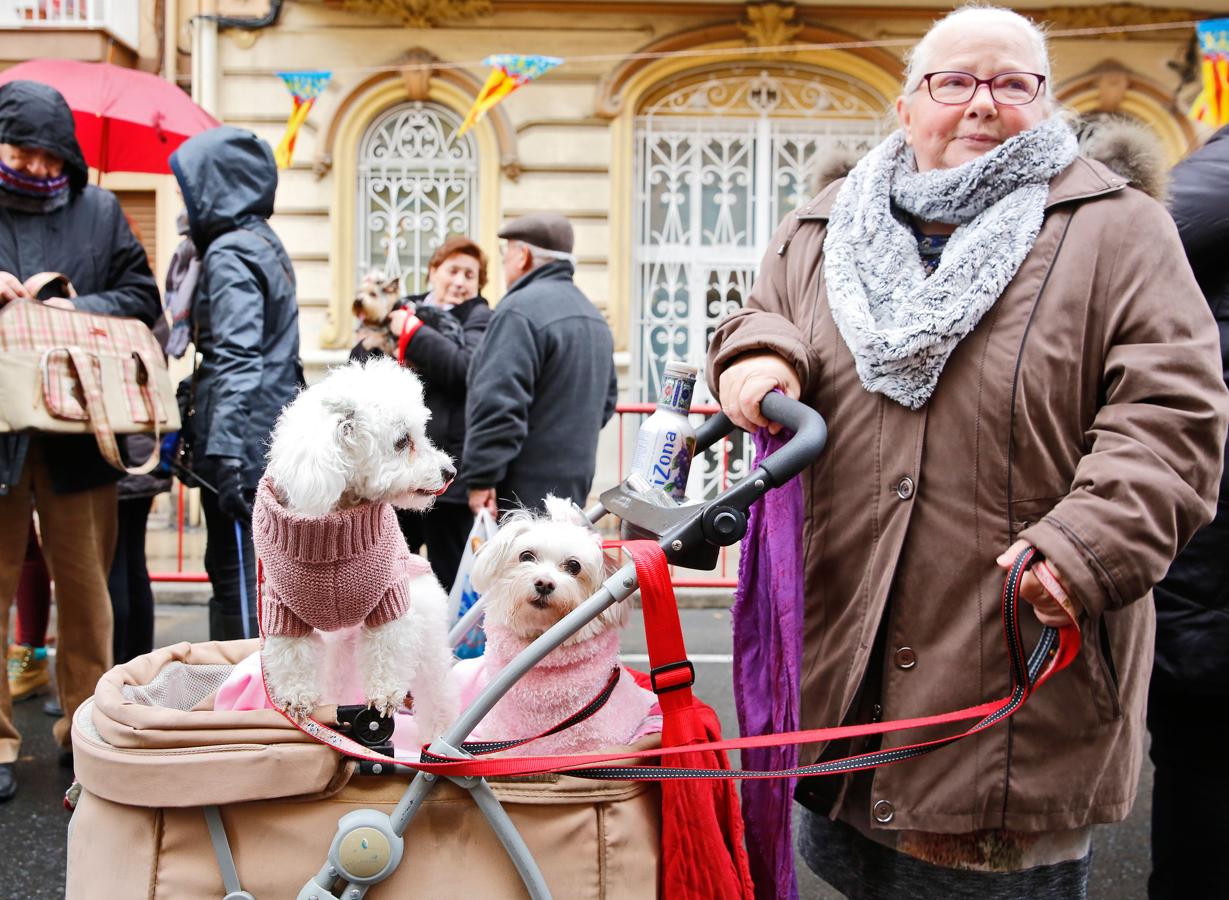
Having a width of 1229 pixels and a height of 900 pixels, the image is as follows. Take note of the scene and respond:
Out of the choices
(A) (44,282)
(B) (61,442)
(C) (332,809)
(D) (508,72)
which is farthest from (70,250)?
(D) (508,72)

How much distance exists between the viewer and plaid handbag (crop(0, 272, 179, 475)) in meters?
3.46

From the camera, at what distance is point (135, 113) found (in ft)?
22.5

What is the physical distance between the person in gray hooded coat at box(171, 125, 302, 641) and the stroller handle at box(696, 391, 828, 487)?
Result: 2132 millimetres

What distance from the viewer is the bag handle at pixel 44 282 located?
362 cm

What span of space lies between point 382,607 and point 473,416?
71.9 inches

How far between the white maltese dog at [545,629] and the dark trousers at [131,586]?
252 cm

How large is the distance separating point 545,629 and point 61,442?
2.28m

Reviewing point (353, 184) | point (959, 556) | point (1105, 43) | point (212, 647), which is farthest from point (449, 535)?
point (1105, 43)

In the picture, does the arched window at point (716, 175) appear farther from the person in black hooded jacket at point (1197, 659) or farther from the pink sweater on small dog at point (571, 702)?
the pink sweater on small dog at point (571, 702)

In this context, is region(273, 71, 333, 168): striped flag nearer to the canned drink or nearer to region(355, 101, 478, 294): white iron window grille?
region(355, 101, 478, 294): white iron window grille

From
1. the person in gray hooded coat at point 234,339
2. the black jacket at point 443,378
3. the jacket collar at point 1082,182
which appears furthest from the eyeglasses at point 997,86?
the black jacket at point 443,378

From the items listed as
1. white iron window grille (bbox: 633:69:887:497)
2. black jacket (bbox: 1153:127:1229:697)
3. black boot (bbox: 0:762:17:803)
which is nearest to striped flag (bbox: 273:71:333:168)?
white iron window grille (bbox: 633:69:887:497)

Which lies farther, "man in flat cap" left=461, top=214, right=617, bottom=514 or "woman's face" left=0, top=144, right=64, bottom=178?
"man in flat cap" left=461, top=214, right=617, bottom=514

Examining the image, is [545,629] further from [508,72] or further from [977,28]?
[508,72]
